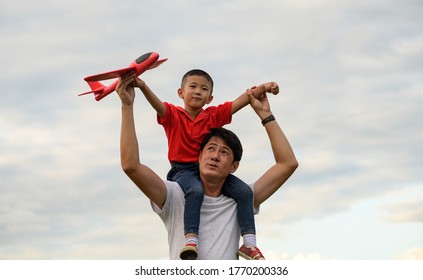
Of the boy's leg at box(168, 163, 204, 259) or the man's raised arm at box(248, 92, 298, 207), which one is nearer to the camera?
the boy's leg at box(168, 163, 204, 259)

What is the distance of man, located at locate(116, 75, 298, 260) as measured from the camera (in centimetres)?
623

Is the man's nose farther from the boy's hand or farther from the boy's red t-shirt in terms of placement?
the boy's hand

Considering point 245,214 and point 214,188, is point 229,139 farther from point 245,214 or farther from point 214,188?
point 245,214

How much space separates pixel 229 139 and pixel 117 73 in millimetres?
1311

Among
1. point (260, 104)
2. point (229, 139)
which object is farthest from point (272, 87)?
point (229, 139)

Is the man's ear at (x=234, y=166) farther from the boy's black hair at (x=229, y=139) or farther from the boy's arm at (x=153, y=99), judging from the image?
the boy's arm at (x=153, y=99)

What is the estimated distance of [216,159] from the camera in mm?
6367

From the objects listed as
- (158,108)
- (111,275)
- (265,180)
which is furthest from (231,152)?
(111,275)

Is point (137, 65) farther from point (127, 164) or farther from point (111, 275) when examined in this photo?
point (111, 275)

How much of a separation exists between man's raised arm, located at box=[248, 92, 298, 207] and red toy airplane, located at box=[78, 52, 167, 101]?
1.35 metres

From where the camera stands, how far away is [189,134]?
23.0ft

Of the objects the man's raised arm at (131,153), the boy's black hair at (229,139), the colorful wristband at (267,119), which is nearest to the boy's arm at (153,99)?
the man's raised arm at (131,153)

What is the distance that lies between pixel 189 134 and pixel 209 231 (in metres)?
1.16

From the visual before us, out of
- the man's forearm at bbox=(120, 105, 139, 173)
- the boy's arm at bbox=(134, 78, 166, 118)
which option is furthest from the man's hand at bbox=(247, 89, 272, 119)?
the man's forearm at bbox=(120, 105, 139, 173)
